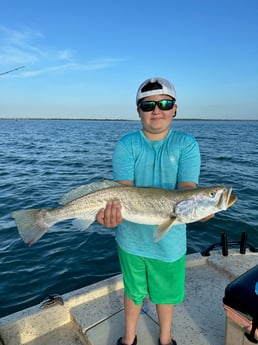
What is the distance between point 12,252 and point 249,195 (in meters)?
9.36

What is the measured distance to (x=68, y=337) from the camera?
12.5 feet

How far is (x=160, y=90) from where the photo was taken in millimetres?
3053

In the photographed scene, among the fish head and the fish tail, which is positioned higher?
the fish head

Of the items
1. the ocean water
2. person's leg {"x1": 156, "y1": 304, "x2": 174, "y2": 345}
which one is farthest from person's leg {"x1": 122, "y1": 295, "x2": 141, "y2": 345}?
the ocean water

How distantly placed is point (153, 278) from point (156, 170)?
43.3 inches

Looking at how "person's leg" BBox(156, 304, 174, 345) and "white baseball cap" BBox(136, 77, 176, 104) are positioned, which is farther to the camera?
"person's leg" BBox(156, 304, 174, 345)

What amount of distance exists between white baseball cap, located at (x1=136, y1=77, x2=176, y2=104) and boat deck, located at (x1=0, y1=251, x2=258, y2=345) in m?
2.72

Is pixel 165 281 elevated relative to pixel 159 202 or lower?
lower

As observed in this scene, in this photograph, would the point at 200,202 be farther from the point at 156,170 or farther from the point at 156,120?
the point at 156,120

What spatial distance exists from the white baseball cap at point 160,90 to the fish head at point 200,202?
1.00 m

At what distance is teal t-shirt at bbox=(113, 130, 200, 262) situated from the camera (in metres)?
3.10

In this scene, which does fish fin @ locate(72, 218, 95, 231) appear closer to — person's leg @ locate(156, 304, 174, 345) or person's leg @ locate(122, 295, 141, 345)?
person's leg @ locate(122, 295, 141, 345)

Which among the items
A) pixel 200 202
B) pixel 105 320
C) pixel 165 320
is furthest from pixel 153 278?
pixel 105 320

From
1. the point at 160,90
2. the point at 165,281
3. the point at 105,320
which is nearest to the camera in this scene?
the point at 160,90
